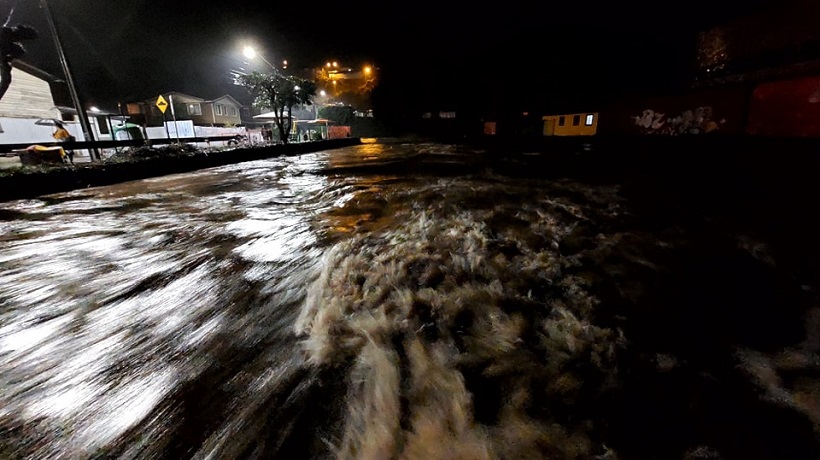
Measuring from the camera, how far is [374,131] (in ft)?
104

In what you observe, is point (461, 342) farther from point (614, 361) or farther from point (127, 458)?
point (127, 458)

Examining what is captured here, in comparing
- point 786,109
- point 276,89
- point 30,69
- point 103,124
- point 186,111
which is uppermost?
point 30,69

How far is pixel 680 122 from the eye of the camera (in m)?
12.2

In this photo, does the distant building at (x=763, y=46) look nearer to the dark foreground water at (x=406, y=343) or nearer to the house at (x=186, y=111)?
the dark foreground water at (x=406, y=343)

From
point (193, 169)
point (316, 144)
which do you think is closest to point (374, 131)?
point (316, 144)

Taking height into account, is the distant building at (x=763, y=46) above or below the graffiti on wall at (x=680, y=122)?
above

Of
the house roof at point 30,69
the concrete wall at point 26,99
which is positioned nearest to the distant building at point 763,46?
the concrete wall at point 26,99

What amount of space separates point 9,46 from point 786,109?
21.0 metres

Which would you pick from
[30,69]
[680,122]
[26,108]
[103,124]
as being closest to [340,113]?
[30,69]

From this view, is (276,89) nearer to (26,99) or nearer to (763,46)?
(26,99)

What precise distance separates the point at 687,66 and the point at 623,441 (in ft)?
53.5

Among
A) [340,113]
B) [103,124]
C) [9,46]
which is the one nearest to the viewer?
[9,46]

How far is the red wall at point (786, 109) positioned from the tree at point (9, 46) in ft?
67.4

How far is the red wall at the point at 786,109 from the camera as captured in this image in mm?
7949
